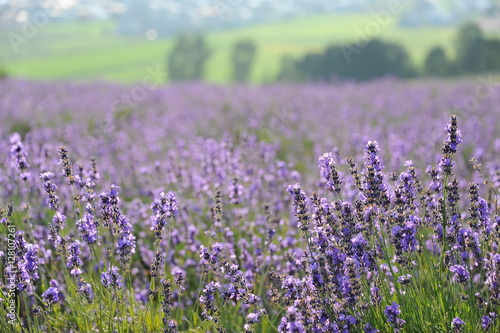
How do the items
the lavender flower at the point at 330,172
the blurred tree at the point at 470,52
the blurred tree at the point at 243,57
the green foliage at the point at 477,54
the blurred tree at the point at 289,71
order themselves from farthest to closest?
1. the blurred tree at the point at 243,57
2. the blurred tree at the point at 289,71
3. the blurred tree at the point at 470,52
4. the green foliage at the point at 477,54
5. the lavender flower at the point at 330,172

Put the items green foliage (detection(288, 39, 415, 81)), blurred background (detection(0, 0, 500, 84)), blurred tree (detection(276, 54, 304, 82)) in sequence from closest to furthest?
blurred background (detection(0, 0, 500, 84)), green foliage (detection(288, 39, 415, 81)), blurred tree (detection(276, 54, 304, 82))

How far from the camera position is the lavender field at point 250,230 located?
8.98 feet

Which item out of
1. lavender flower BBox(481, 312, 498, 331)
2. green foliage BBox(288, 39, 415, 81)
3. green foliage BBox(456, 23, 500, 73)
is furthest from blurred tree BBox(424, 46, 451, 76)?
lavender flower BBox(481, 312, 498, 331)

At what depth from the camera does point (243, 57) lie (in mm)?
41906

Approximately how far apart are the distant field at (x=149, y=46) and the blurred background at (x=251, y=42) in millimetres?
119

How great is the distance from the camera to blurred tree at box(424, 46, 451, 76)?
96.4 ft

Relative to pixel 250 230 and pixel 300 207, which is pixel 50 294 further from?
pixel 250 230

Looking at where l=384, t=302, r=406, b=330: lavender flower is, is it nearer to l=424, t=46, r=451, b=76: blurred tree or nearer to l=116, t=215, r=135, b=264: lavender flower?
l=116, t=215, r=135, b=264: lavender flower

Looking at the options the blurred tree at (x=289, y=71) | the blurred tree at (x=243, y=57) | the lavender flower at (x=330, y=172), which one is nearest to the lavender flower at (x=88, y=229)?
the lavender flower at (x=330, y=172)

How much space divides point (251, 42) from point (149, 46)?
12.8 metres

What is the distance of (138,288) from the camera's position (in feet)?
14.1

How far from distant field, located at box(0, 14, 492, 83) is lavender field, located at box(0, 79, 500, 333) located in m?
24.6

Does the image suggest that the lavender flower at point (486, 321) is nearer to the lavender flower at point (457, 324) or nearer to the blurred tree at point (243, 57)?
the lavender flower at point (457, 324)

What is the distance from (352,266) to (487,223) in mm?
836
